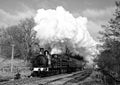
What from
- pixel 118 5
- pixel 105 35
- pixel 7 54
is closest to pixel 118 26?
pixel 118 5

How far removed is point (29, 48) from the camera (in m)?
60.2

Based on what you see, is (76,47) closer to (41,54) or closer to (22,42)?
(41,54)

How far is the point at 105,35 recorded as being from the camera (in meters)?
19.8

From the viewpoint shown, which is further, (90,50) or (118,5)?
(90,50)

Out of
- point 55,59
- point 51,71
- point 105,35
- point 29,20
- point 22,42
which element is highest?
point 29,20

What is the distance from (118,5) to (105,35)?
4.29m

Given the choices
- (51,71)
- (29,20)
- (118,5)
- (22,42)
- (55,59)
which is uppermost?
(29,20)

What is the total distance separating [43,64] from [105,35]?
860cm

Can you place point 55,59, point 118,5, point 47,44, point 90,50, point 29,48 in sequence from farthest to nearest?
point 29,48 → point 90,50 → point 47,44 → point 55,59 → point 118,5

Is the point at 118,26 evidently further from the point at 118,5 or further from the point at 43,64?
the point at 43,64

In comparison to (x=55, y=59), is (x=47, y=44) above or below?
above

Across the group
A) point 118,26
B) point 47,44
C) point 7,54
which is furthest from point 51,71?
point 7,54

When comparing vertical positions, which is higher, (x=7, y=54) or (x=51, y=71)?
(x=7, y=54)

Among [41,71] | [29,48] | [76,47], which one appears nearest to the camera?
[41,71]
